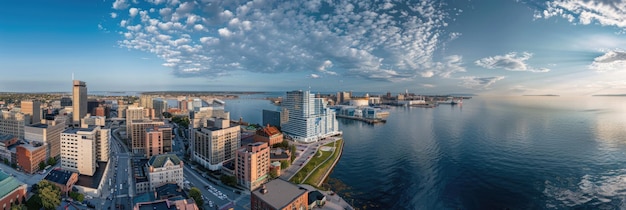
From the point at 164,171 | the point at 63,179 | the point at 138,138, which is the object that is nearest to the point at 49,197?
the point at 63,179

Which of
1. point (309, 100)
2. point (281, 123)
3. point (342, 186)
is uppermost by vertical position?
point (309, 100)

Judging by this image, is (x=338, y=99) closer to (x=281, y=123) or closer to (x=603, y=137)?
(x=281, y=123)

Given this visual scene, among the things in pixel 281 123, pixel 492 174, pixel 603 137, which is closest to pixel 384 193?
pixel 492 174

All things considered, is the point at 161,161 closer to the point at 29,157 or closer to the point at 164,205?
the point at 164,205

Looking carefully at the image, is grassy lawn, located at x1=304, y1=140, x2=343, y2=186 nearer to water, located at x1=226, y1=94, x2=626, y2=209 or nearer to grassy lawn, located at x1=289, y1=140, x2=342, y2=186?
grassy lawn, located at x1=289, y1=140, x2=342, y2=186

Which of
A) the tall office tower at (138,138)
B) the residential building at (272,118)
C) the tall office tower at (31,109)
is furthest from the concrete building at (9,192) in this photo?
the residential building at (272,118)

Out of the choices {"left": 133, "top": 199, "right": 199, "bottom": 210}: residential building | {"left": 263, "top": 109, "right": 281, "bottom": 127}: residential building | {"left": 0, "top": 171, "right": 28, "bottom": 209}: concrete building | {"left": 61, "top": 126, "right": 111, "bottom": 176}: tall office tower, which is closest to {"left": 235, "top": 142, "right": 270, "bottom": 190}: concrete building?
{"left": 133, "top": 199, "right": 199, "bottom": 210}: residential building

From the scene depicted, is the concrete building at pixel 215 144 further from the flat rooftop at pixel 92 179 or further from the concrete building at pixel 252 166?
the flat rooftop at pixel 92 179
